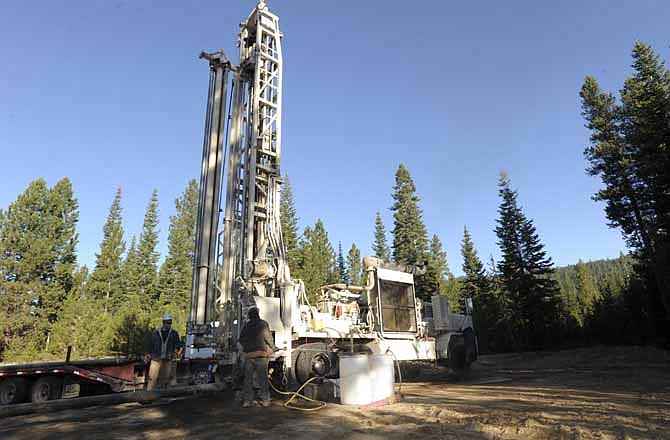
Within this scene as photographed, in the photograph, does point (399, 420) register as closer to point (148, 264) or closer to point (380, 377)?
point (380, 377)

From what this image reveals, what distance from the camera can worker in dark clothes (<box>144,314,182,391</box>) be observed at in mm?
9375

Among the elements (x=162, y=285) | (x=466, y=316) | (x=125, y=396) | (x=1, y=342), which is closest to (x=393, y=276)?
(x=466, y=316)

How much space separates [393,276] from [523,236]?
31560 millimetres

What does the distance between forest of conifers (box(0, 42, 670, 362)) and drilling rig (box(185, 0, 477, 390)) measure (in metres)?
3.72

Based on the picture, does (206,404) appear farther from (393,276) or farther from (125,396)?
(393,276)

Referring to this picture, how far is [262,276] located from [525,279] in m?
33.3

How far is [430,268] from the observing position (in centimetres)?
4394

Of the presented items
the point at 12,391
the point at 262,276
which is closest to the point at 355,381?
the point at 262,276

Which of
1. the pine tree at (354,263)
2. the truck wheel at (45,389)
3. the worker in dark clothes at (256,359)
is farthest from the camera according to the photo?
the pine tree at (354,263)

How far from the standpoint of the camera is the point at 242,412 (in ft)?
23.1

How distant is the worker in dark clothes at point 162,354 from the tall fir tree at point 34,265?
961 inches

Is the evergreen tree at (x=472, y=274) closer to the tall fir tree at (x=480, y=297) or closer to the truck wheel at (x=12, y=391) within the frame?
the tall fir tree at (x=480, y=297)

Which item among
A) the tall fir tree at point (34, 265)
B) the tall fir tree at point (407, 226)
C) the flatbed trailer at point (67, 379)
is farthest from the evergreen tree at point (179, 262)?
the flatbed trailer at point (67, 379)

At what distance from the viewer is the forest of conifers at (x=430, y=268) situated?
83.8 ft
